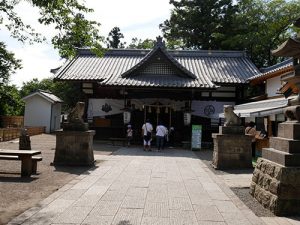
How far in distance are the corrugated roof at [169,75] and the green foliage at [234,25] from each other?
256 cm

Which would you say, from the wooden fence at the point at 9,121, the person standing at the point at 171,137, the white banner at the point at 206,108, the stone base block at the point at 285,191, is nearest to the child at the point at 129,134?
the person standing at the point at 171,137

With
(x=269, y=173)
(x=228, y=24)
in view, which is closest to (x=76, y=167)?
(x=269, y=173)

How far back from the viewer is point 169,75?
22422 millimetres

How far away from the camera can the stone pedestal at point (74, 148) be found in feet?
39.2

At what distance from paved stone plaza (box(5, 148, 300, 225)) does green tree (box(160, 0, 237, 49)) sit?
24.1 m

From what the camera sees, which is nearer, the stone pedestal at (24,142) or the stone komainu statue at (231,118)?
the stone komainu statue at (231,118)

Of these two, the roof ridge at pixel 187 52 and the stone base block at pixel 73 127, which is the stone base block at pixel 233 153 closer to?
the stone base block at pixel 73 127

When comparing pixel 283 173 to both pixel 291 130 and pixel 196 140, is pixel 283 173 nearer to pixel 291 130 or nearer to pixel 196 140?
pixel 291 130

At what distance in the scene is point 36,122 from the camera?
3009 cm

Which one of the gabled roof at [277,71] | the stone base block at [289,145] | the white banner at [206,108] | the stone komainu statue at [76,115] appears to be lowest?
the stone base block at [289,145]

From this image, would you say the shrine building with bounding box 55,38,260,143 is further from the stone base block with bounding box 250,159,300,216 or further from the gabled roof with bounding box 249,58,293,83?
the stone base block with bounding box 250,159,300,216

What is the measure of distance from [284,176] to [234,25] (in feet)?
83.3

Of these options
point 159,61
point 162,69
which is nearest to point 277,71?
point 162,69

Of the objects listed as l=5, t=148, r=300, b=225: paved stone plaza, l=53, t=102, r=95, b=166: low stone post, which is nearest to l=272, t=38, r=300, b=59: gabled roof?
l=5, t=148, r=300, b=225: paved stone plaza
